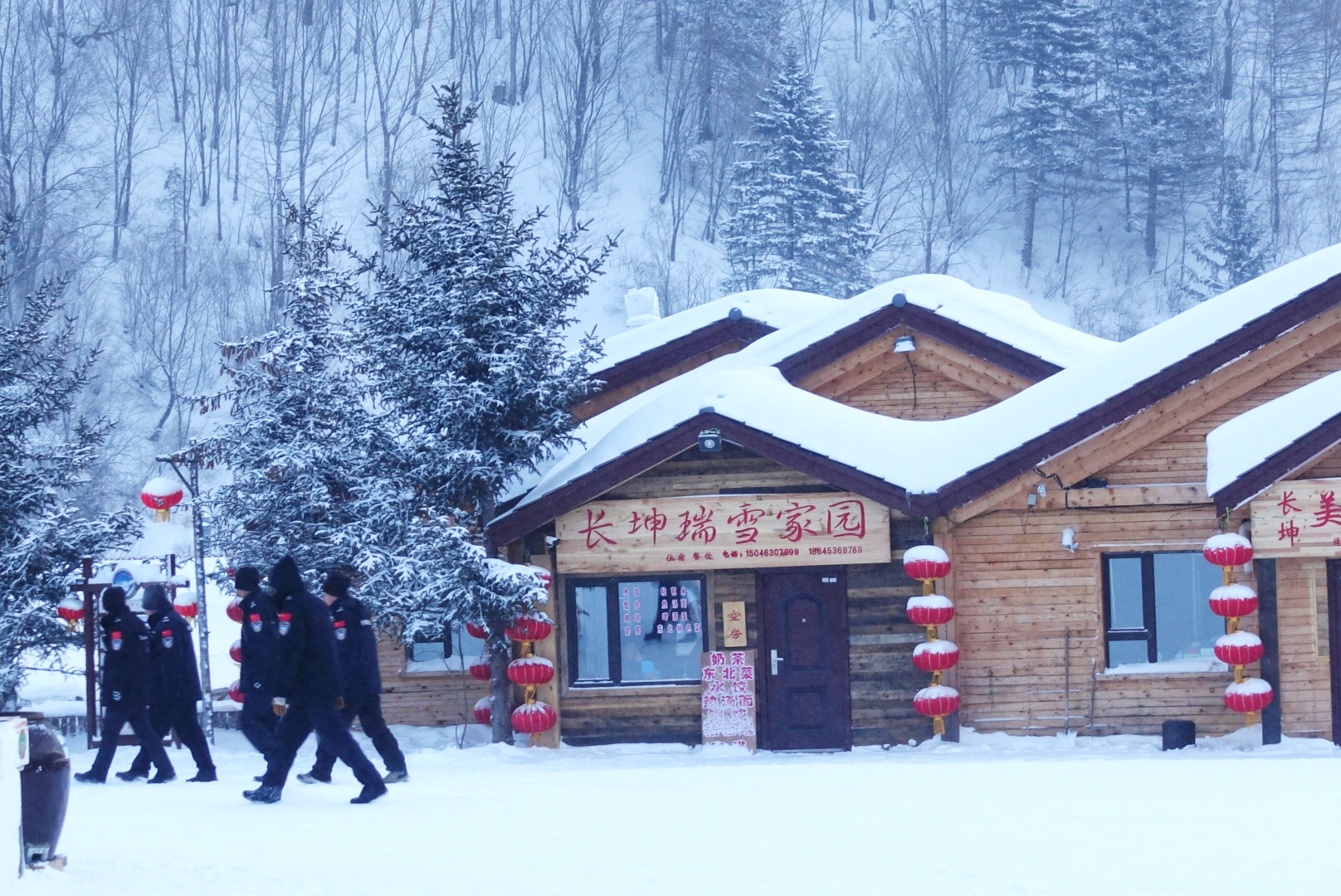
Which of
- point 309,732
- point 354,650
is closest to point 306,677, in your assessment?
point 309,732

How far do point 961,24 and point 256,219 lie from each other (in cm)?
3539

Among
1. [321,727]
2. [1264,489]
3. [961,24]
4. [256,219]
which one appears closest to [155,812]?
[321,727]

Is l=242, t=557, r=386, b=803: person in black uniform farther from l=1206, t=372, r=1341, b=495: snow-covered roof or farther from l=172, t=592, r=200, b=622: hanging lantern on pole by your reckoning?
l=1206, t=372, r=1341, b=495: snow-covered roof

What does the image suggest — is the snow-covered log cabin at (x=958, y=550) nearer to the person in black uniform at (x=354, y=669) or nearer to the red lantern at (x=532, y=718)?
the red lantern at (x=532, y=718)

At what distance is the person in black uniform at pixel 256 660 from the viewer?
9.73 m

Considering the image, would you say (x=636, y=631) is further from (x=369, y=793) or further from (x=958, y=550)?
(x=369, y=793)

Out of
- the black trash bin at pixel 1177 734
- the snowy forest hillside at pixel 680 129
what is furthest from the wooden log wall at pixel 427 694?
the snowy forest hillside at pixel 680 129

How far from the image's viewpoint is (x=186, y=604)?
1493 cm

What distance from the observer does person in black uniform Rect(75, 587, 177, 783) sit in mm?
10461

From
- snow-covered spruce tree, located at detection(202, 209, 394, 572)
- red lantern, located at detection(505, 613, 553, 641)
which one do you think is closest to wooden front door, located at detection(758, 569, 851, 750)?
red lantern, located at detection(505, 613, 553, 641)

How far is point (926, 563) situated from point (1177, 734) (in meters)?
3.26

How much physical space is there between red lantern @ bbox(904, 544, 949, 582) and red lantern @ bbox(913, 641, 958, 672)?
0.77m

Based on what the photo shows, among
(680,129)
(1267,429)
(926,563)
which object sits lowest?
(926,563)

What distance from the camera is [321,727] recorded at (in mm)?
8859
